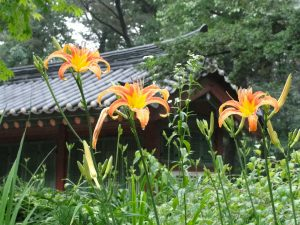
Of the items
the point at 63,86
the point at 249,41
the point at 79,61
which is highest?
the point at 249,41

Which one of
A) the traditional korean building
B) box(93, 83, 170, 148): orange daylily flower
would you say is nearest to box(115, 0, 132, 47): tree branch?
the traditional korean building

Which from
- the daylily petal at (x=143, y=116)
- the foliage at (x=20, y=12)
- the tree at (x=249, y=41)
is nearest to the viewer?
the daylily petal at (x=143, y=116)

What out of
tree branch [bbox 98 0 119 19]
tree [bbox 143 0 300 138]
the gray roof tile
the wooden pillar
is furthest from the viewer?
tree branch [bbox 98 0 119 19]

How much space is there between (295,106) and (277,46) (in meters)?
4.79

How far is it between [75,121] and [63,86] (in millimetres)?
2412

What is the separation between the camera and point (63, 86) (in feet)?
26.0

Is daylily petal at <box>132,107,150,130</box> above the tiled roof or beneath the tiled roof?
beneath

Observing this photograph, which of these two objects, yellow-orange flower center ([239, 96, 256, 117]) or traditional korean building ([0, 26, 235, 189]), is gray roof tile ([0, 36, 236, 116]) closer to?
traditional korean building ([0, 26, 235, 189])

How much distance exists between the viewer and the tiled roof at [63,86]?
6.07m

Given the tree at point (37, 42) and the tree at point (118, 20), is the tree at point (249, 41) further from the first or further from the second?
the tree at point (37, 42)

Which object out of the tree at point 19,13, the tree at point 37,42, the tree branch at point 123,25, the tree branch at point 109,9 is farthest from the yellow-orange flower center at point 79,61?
the tree branch at point 109,9

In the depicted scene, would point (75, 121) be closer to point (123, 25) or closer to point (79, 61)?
point (79, 61)

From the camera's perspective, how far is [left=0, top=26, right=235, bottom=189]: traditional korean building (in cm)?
582

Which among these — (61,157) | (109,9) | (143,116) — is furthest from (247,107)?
(109,9)
